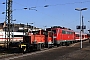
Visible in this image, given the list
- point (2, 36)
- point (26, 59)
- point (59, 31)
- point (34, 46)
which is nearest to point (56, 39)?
point (59, 31)

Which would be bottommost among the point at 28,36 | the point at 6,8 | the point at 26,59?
the point at 26,59

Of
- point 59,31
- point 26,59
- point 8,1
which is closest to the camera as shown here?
point 26,59

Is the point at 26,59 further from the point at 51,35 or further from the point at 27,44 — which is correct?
the point at 51,35

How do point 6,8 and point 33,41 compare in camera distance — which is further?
point 6,8

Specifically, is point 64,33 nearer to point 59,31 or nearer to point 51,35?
point 59,31

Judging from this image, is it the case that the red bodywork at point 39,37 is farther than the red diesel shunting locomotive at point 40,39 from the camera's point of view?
Yes

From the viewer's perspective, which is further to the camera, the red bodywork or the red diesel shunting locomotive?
the red bodywork

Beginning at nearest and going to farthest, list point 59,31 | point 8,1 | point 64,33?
point 8,1 → point 59,31 → point 64,33

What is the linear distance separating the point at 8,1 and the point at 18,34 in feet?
104

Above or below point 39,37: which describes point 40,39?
below

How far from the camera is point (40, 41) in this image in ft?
97.1

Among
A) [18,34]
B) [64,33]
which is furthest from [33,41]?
[18,34]

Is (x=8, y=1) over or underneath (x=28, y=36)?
A: over

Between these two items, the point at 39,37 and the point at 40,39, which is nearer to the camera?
the point at 39,37
